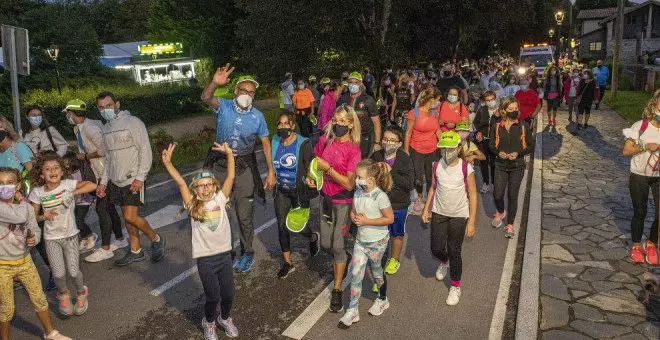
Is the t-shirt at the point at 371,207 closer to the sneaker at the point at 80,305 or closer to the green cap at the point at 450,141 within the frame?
the green cap at the point at 450,141

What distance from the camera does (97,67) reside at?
26.6 metres

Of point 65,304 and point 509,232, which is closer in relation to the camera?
point 65,304

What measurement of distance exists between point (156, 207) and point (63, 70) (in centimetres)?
1934

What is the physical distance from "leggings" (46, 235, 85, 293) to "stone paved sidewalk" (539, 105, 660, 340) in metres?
4.38

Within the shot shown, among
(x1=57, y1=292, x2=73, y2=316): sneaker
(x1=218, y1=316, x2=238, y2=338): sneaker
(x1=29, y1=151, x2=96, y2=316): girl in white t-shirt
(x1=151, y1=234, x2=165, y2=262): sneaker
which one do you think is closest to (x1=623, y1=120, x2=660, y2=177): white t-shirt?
(x1=218, y1=316, x2=238, y2=338): sneaker

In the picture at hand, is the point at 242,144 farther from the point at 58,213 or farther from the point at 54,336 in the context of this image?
the point at 54,336

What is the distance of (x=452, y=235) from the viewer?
518 cm

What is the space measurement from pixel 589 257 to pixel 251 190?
4.12 meters

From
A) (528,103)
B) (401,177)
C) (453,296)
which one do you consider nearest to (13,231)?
(401,177)

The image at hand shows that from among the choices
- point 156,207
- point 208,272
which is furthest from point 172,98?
point 208,272

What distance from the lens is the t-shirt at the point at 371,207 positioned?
4.59 m

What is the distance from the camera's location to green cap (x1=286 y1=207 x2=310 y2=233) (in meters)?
5.51

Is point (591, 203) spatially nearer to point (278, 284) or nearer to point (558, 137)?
point (278, 284)

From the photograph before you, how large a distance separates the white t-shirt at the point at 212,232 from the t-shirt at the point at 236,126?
1404 millimetres
